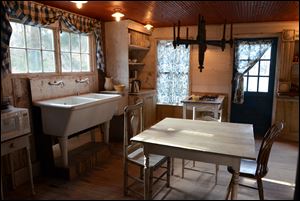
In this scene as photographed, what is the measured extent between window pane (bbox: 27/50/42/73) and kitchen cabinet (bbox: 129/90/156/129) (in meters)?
1.48

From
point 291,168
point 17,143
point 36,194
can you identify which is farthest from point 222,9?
point 36,194

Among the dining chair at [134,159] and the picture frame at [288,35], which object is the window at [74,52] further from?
the picture frame at [288,35]

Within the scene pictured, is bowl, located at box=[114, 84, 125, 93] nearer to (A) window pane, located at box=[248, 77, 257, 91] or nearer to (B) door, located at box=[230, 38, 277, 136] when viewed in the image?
(B) door, located at box=[230, 38, 277, 136]

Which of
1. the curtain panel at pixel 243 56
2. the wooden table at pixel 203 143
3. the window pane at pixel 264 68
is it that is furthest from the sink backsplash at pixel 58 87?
the window pane at pixel 264 68

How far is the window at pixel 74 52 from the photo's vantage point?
10.6ft

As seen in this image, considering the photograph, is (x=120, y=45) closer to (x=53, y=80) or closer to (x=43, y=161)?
(x=53, y=80)

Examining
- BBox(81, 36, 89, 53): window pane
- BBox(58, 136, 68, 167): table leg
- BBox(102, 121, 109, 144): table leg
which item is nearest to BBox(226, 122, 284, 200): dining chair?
BBox(58, 136, 68, 167): table leg

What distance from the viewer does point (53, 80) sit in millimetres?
2980

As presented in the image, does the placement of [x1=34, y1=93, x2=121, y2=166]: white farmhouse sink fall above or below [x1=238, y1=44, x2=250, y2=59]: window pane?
below

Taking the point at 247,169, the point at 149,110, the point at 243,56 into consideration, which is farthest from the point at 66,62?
the point at 243,56

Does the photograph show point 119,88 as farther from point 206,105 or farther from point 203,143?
point 203,143

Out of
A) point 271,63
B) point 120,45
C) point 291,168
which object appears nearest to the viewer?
point 291,168

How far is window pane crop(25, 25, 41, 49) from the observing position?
2.72m

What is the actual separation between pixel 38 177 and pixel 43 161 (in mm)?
180
